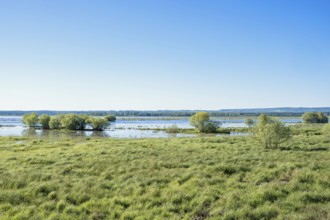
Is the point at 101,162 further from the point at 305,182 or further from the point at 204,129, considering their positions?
the point at 204,129

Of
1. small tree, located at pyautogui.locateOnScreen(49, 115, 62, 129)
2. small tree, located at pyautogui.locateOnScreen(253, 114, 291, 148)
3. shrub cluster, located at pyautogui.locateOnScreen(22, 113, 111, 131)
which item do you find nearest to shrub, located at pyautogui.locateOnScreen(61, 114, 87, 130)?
shrub cluster, located at pyautogui.locateOnScreen(22, 113, 111, 131)

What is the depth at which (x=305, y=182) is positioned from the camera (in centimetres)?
1116

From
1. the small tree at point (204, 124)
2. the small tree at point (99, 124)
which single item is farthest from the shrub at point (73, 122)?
the small tree at point (204, 124)

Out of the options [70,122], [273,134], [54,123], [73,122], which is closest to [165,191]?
[273,134]

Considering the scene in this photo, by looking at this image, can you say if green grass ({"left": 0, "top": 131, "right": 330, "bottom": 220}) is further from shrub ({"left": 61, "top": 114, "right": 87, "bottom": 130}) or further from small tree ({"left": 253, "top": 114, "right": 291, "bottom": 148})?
shrub ({"left": 61, "top": 114, "right": 87, "bottom": 130})

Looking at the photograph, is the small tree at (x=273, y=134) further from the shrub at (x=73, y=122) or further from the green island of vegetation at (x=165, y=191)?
the shrub at (x=73, y=122)

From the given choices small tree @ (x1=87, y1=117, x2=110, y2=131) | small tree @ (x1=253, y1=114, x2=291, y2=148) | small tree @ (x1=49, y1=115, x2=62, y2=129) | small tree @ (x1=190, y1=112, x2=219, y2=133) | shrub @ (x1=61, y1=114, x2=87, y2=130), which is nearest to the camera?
small tree @ (x1=253, y1=114, x2=291, y2=148)

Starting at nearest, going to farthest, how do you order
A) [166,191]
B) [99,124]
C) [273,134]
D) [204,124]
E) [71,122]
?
[166,191]
[273,134]
[204,124]
[99,124]
[71,122]

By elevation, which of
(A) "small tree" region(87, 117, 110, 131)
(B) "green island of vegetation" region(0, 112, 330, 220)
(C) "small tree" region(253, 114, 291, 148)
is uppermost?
(C) "small tree" region(253, 114, 291, 148)

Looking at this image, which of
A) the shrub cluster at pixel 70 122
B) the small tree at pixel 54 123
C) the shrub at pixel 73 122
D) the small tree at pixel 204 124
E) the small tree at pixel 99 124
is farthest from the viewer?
the small tree at pixel 54 123

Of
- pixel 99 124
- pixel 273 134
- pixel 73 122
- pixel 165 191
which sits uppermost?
pixel 273 134

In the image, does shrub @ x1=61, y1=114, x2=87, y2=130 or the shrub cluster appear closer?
the shrub cluster

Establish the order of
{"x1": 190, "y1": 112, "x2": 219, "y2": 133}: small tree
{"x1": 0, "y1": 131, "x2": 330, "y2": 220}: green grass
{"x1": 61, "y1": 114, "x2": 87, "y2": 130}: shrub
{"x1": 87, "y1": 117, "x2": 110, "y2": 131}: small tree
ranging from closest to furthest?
{"x1": 0, "y1": 131, "x2": 330, "y2": 220}: green grass → {"x1": 190, "y1": 112, "x2": 219, "y2": 133}: small tree → {"x1": 87, "y1": 117, "x2": 110, "y2": 131}: small tree → {"x1": 61, "y1": 114, "x2": 87, "y2": 130}: shrub

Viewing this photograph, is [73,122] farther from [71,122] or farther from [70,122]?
[70,122]
